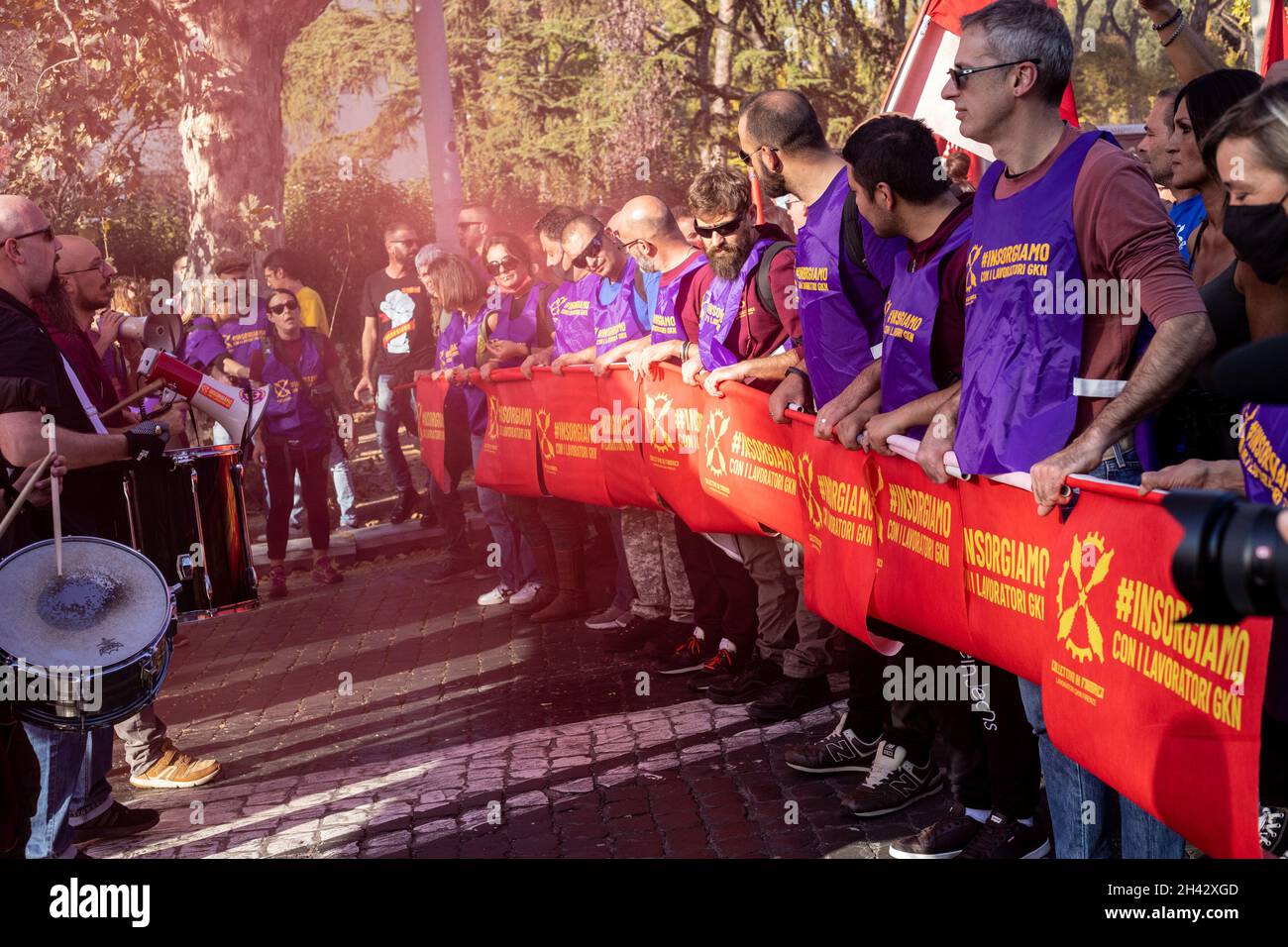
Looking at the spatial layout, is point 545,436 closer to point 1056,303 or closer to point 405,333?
point 405,333

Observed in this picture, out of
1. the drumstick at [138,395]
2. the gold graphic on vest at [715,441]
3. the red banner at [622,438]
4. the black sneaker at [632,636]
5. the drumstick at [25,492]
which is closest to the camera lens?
the drumstick at [25,492]

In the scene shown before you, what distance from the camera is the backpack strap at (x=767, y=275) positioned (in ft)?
20.9

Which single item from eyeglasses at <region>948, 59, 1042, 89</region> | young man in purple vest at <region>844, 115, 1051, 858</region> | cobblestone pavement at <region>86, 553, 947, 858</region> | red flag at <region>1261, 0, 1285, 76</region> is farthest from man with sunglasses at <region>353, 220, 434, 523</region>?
eyeglasses at <region>948, 59, 1042, 89</region>

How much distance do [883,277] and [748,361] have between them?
125cm

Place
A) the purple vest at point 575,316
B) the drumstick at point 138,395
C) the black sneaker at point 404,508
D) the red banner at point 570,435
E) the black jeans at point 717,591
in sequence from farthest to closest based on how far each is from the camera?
the black sneaker at point 404,508 → the purple vest at point 575,316 → the red banner at point 570,435 → the black jeans at point 717,591 → the drumstick at point 138,395

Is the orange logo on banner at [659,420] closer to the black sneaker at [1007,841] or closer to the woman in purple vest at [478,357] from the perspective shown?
the woman in purple vest at [478,357]

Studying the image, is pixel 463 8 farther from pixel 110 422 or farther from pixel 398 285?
pixel 110 422

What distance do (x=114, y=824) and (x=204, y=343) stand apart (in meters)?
5.39

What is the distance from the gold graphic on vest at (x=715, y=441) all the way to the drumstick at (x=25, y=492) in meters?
3.08

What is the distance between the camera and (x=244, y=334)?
10.8m

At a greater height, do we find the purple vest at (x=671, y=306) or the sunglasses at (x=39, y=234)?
the sunglasses at (x=39, y=234)

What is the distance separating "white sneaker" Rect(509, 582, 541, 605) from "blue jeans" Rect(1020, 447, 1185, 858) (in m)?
5.82

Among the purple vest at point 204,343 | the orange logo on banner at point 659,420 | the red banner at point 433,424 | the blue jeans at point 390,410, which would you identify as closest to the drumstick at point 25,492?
the orange logo on banner at point 659,420

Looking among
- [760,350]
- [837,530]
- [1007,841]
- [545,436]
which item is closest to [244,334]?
[545,436]
